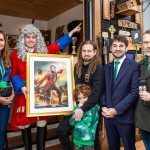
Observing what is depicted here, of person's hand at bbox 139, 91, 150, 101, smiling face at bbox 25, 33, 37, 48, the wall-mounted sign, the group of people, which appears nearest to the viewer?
person's hand at bbox 139, 91, 150, 101

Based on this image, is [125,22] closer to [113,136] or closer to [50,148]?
[113,136]

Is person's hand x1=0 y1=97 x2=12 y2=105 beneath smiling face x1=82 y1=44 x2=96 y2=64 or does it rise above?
beneath

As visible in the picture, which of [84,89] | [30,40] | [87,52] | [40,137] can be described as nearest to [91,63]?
[87,52]

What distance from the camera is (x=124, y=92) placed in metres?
1.93

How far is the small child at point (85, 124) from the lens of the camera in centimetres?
192

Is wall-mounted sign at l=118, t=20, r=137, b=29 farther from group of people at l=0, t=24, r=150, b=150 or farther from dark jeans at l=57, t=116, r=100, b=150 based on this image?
dark jeans at l=57, t=116, r=100, b=150

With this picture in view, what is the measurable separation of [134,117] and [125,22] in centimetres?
176

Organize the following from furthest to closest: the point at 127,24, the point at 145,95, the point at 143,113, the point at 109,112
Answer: the point at 127,24 → the point at 109,112 → the point at 143,113 → the point at 145,95

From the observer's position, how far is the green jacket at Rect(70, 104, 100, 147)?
1.92 m

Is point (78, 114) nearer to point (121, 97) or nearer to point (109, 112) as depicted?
point (109, 112)

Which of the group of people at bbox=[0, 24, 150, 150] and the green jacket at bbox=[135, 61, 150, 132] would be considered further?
the group of people at bbox=[0, 24, 150, 150]

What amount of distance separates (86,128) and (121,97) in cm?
42

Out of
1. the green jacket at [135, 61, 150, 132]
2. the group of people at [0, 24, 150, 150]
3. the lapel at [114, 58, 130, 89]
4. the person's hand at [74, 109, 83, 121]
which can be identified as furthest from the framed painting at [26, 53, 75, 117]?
the green jacket at [135, 61, 150, 132]

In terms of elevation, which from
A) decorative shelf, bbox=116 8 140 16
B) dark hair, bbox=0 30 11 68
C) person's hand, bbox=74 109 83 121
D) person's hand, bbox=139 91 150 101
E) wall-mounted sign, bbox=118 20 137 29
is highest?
decorative shelf, bbox=116 8 140 16
